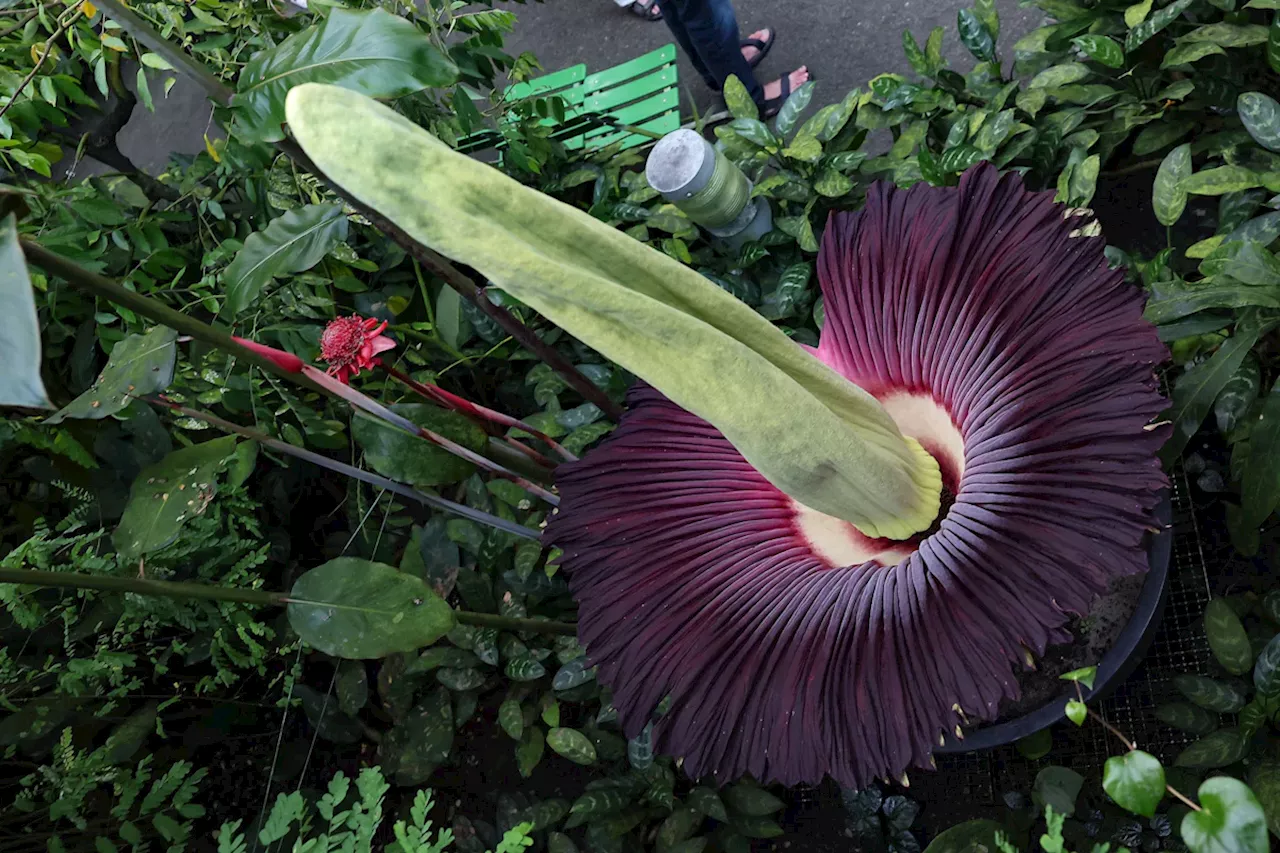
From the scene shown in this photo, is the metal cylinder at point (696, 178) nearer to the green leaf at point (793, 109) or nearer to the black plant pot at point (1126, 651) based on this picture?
the green leaf at point (793, 109)

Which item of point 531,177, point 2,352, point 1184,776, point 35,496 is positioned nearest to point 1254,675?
point 1184,776

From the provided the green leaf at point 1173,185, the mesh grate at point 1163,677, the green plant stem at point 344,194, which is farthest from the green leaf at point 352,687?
the green leaf at point 1173,185

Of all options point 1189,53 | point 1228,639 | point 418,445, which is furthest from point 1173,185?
point 418,445

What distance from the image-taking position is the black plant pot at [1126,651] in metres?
0.92

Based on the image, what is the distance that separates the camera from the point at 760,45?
7.05ft

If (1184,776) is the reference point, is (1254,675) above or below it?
above

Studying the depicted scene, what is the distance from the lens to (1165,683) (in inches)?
42.3

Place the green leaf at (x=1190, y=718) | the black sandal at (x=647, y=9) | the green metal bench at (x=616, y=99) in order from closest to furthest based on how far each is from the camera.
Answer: the green leaf at (x=1190, y=718) → the green metal bench at (x=616, y=99) → the black sandal at (x=647, y=9)

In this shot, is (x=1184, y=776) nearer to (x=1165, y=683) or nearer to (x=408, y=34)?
(x=1165, y=683)

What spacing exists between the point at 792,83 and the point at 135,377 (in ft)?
5.36

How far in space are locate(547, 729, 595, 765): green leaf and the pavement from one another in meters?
1.16

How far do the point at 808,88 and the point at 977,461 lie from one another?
796 millimetres

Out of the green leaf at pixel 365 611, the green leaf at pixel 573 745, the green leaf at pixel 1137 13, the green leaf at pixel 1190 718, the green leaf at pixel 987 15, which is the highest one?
the green leaf at pixel 1137 13

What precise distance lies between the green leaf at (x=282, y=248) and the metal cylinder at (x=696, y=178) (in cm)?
51
